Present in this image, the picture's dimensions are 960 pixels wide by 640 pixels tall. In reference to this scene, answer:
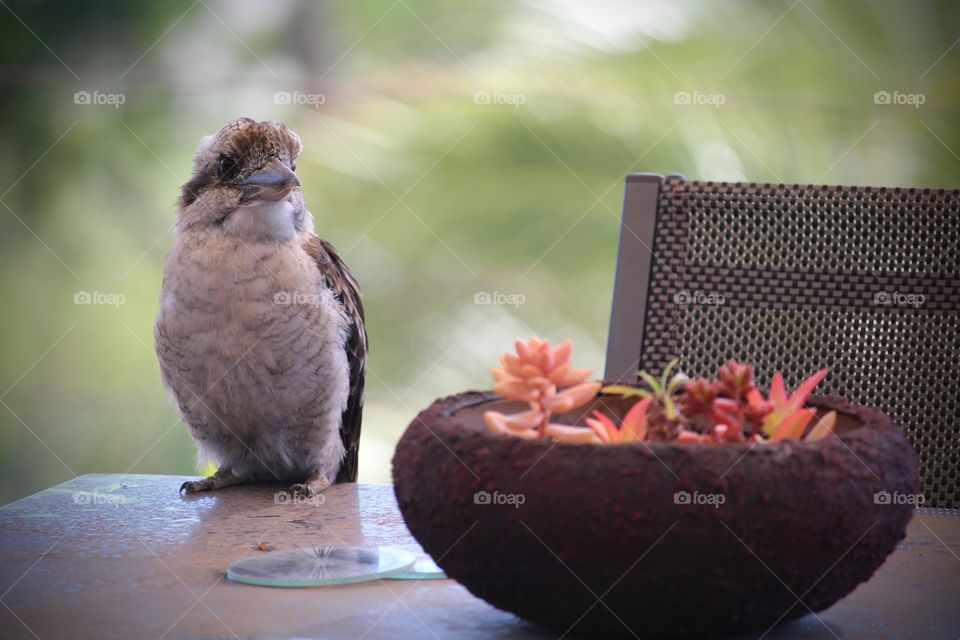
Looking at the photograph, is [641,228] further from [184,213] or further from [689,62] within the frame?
[689,62]

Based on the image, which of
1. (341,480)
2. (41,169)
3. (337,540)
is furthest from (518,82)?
(337,540)

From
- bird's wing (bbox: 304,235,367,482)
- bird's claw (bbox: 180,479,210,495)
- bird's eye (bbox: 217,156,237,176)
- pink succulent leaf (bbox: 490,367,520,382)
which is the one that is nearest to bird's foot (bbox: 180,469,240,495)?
bird's claw (bbox: 180,479,210,495)

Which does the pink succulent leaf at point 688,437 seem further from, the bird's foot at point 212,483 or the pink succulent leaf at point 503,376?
the bird's foot at point 212,483

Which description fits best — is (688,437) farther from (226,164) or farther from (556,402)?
(226,164)

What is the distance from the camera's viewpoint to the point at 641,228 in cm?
142

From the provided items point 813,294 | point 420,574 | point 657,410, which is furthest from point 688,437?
point 813,294

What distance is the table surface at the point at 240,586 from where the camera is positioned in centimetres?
73

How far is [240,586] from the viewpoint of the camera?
2.71ft

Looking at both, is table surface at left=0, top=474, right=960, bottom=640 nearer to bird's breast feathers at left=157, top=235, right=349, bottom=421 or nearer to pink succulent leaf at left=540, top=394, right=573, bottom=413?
pink succulent leaf at left=540, top=394, right=573, bottom=413

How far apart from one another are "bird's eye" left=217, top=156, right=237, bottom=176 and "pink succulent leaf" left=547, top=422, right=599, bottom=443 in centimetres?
108

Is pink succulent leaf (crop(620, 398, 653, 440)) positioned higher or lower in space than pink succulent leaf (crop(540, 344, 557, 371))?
lower

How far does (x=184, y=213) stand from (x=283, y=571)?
3.28 ft

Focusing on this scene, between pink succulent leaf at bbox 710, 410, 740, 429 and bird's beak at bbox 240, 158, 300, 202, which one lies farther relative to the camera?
bird's beak at bbox 240, 158, 300, 202

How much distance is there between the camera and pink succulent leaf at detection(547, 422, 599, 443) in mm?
692
